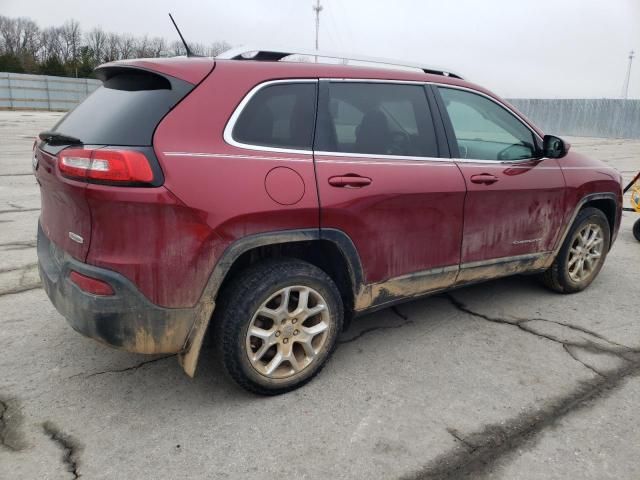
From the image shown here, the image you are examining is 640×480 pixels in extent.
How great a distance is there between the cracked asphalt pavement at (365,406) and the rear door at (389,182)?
550 mm

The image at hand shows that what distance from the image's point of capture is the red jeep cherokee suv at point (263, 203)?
2354 mm

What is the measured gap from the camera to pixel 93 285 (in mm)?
2375

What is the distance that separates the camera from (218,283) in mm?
2521

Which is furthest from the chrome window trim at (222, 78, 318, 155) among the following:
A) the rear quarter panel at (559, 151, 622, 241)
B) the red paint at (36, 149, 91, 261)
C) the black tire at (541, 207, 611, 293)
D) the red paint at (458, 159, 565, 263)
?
the black tire at (541, 207, 611, 293)

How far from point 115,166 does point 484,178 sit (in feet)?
7.56

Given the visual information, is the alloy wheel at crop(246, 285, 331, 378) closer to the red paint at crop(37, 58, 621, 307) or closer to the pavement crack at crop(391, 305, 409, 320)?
the red paint at crop(37, 58, 621, 307)

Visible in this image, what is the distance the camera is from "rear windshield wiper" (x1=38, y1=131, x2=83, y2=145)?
8.30ft

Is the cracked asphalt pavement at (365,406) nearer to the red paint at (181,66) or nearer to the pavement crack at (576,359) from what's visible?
the pavement crack at (576,359)

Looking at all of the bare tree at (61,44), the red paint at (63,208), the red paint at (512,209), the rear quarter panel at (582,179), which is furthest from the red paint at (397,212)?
the bare tree at (61,44)

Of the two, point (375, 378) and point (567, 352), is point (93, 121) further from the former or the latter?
point (567, 352)

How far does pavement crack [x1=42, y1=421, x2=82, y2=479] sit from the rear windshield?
1.38m

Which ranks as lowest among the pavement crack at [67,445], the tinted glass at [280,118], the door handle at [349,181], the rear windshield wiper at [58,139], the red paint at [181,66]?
the pavement crack at [67,445]

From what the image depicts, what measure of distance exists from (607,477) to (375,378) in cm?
123

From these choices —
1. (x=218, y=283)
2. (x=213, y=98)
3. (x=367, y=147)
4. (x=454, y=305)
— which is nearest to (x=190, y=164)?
(x=213, y=98)
